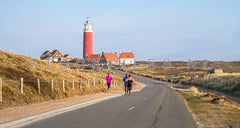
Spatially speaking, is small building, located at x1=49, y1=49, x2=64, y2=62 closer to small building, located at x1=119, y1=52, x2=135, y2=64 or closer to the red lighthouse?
the red lighthouse

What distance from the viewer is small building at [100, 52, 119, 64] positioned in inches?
5202

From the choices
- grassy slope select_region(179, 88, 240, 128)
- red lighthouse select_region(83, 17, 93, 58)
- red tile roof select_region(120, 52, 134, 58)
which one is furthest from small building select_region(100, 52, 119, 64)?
grassy slope select_region(179, 88, 240, 128)

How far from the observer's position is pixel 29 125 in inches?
400

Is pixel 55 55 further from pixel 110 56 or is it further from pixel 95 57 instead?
pixel 110 56

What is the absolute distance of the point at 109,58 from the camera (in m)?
133

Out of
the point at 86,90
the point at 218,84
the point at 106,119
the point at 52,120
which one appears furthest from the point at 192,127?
the point at 218,84

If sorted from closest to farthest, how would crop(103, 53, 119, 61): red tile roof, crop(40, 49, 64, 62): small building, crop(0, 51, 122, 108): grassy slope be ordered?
crop(0, 51, 122, 108): grassy slope, crop(40, 49, 64, 62): small building, crop(103, 53, 119, 61): red tile roof

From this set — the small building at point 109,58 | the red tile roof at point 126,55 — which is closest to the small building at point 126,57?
the red tile roof at point 126,55

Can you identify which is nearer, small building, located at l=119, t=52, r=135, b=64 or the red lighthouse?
the red lighthouse

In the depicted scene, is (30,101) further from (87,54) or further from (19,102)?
(87,54)

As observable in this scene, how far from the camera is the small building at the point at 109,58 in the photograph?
132125 mm

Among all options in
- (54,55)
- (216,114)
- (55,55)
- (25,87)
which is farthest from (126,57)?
(216,114)

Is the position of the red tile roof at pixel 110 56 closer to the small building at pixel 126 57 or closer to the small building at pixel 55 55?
the small building at pixel 126 57

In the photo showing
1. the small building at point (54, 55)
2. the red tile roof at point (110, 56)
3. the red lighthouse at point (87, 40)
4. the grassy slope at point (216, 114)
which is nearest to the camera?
the grassy slope at point (216, 114)
